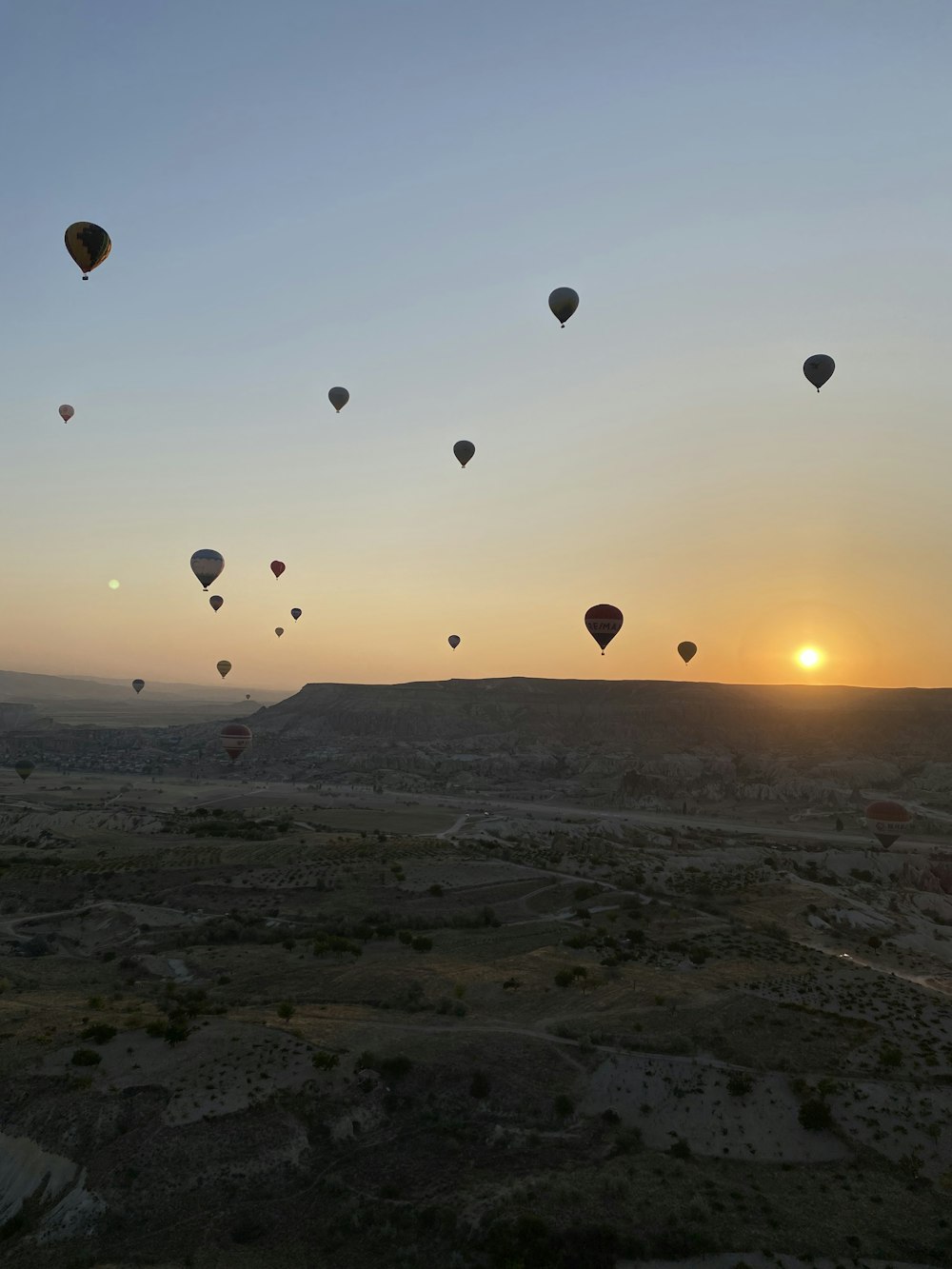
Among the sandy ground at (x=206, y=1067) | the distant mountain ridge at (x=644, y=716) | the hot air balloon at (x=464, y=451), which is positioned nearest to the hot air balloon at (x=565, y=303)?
the hot air balloon at (x=464, y=451)

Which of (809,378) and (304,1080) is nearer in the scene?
(304,1080)

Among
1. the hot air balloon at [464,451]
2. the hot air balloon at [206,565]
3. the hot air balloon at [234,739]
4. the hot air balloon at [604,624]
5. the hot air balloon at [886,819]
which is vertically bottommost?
the hot air balloon at [886,819]

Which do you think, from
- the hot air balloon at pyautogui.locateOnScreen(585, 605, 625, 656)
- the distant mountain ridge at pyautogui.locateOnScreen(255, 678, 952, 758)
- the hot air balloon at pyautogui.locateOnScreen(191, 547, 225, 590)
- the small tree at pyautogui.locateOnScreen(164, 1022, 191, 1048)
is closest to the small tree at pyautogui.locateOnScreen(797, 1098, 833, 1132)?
the small tree at pyautogui.locateOnScreen(164, 1022, 191, 1048)

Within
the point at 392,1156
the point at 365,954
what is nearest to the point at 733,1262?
the point at 392,1156

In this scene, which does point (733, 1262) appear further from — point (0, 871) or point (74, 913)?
point (0, 871)

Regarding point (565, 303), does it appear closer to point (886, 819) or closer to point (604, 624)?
point (604, 624)

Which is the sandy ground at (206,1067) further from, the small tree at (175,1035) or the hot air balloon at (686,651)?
the hot air balloon at (686,651)

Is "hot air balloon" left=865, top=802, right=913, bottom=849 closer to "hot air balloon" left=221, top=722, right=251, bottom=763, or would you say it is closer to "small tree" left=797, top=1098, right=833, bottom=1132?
"small tree" left=797, top=1098, right=833, bottom=1132
